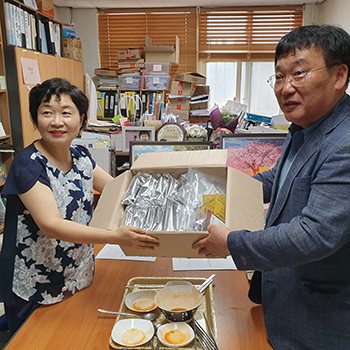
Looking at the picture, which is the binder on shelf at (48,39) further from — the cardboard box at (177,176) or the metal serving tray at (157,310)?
the metal serving tray at (157,310)

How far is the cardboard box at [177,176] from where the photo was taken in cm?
92

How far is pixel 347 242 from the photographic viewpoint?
841 mm

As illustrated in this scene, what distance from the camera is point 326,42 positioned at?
0.84 m

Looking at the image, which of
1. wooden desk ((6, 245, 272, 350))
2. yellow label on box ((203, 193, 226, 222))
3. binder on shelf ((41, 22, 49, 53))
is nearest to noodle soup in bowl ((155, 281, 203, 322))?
wooden desk ((6, 245, 272, 350))

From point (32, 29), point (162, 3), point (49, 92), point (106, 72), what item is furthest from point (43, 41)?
point (49, 92)

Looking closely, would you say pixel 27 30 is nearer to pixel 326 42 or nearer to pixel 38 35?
pixel 38 35

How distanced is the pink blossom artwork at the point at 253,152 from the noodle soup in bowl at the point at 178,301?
927 mm

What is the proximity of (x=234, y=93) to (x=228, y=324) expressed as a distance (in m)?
5.46

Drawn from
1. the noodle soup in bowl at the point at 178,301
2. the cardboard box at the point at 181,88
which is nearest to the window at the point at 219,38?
the cardboard box at the point at 181,88

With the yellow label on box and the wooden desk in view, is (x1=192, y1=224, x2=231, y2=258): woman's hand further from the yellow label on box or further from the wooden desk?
the wooden desk

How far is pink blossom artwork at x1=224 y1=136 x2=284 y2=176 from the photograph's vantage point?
182 centimetres

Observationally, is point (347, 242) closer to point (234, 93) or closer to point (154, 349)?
point (154, 349)

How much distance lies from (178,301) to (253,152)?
1072 millimetres

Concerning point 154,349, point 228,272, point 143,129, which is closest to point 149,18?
point 143,129
